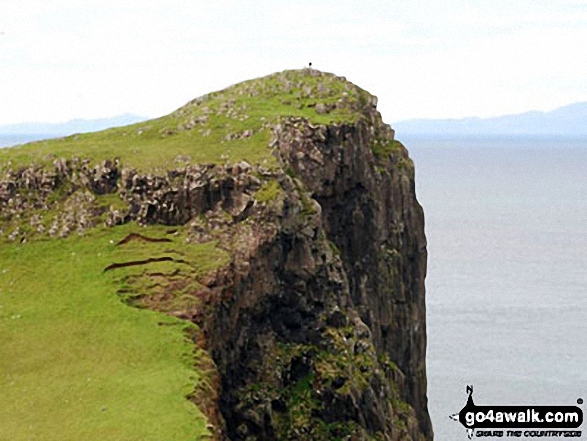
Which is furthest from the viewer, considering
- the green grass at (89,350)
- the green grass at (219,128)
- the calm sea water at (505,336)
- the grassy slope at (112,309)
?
the calm sea water at (505,336)

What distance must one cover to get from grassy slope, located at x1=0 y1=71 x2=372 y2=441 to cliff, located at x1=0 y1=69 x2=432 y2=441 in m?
0.23

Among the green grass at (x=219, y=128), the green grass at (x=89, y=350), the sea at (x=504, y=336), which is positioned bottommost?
the sea at (x=504, y=336)

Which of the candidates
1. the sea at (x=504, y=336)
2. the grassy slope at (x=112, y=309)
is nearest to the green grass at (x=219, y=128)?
the grassy slope at (x=112, y=309)

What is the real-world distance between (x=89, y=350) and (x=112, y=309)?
4.03 m

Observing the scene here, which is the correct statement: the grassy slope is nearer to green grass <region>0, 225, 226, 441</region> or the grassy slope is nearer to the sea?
green grass <region>0, 225, 226, 441</region>

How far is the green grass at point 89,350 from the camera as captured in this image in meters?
33.4

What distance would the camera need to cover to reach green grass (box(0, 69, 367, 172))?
56.2 metres

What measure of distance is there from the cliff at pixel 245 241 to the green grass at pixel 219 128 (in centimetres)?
18

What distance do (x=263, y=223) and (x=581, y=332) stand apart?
323 ft

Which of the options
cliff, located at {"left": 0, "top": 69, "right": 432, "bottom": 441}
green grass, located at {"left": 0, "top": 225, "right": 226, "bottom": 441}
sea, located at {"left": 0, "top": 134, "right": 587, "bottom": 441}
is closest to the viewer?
green grass, located at {"left": 0, "top": 225, "right": 226, "bottom": 441}

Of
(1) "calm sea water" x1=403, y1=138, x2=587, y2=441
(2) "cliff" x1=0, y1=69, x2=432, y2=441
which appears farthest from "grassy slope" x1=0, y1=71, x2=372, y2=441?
(1) "calm sea water" x1=403, y1=138, x2=587, y2=441

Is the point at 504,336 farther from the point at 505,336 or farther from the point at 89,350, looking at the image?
the point at 89,350

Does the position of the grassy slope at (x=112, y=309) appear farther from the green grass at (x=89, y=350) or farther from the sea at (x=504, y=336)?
the sea at (x=504, y=336)

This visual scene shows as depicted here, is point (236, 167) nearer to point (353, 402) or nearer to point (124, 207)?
point (124, 207)
